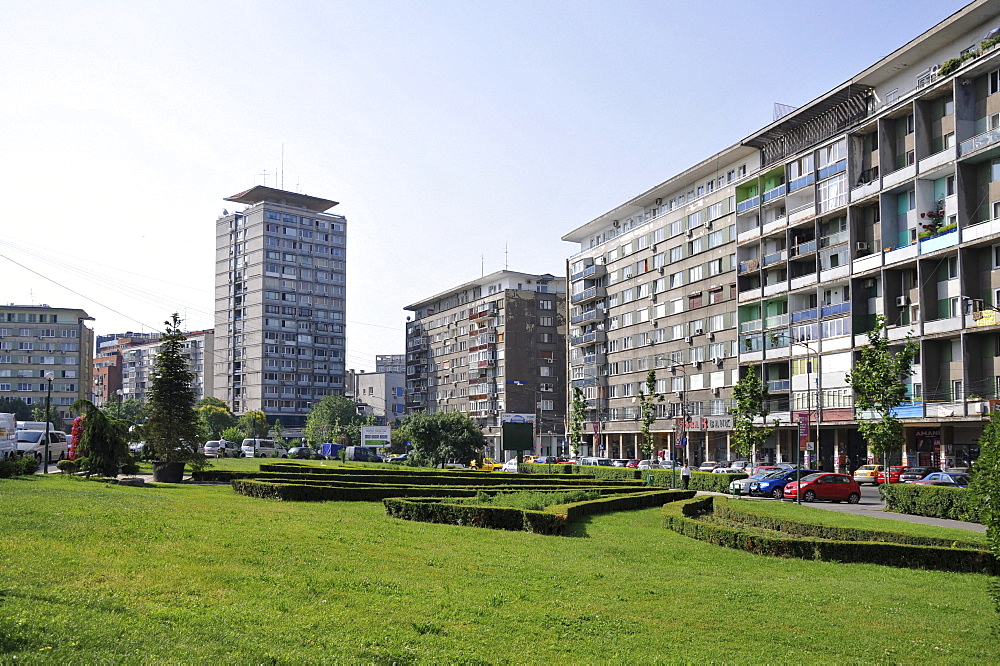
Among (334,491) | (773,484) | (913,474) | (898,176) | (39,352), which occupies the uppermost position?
(898,176)

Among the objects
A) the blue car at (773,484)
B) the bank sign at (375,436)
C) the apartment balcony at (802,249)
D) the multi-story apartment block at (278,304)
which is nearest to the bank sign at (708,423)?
the apartment balcony at (802,249)

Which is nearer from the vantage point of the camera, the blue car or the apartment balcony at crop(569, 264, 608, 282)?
the blue car

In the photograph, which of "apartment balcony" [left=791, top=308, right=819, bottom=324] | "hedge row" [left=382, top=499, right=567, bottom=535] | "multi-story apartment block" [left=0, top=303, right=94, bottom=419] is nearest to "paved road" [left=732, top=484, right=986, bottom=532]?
"hedge row" [left=382, top=499, right=567, bottom=535]

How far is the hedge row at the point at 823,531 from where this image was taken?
71.6 ft

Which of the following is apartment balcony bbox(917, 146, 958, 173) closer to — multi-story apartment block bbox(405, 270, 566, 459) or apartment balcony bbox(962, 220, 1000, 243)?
apartment balcony bbox(962, 220, 1000, 243)

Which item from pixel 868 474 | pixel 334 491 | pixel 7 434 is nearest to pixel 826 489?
pixel 868 474

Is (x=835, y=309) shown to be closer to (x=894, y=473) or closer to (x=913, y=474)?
(x=894, y=473)

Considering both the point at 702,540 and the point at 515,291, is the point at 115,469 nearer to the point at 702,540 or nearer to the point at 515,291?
the point at 702,540

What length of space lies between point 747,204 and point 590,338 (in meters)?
32.5

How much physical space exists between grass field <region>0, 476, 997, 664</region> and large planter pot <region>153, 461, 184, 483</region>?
67.3ft

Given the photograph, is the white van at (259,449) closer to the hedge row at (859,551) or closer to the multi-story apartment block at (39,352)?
the hedge row at (859,551)

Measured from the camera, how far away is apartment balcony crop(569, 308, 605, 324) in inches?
4188

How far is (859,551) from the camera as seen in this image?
2075cm

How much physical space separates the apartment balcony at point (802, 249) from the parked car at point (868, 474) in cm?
1741
